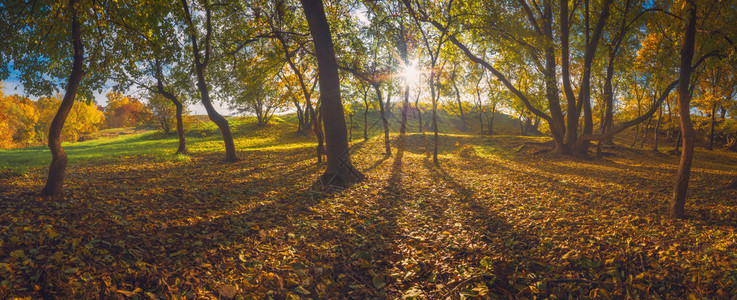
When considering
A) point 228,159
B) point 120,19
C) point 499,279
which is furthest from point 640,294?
point 228,159

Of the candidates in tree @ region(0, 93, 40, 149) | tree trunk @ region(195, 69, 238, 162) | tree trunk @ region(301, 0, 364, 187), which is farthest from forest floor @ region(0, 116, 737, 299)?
tree @ region(0, 93, 40, 149)

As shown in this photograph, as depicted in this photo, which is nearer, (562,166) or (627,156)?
(562,166)

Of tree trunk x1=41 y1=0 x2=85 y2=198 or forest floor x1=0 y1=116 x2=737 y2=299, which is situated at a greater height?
tree trunk x1=41 y1=0 x2=85 y2=198

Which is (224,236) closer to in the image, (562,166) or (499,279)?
(499,279)

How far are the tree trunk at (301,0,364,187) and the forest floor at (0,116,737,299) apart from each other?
1.11m

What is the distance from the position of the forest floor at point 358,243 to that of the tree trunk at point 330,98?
3.65 feet

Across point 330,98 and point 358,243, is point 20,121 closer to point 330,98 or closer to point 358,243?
point 330,98

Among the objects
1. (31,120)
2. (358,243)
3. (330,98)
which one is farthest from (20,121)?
(358,243)

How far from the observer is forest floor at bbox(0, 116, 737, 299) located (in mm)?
3650

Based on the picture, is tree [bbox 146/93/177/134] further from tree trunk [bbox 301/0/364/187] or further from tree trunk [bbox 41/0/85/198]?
tree trunk [bbox 301/0/364/187]

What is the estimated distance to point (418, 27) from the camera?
51.1ft

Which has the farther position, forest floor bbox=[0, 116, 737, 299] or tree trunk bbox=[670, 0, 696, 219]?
tree trunk bbox=[670, 0, 696, 219]

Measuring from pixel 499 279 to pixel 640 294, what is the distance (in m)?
1.64

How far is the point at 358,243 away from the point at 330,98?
17.3ft
